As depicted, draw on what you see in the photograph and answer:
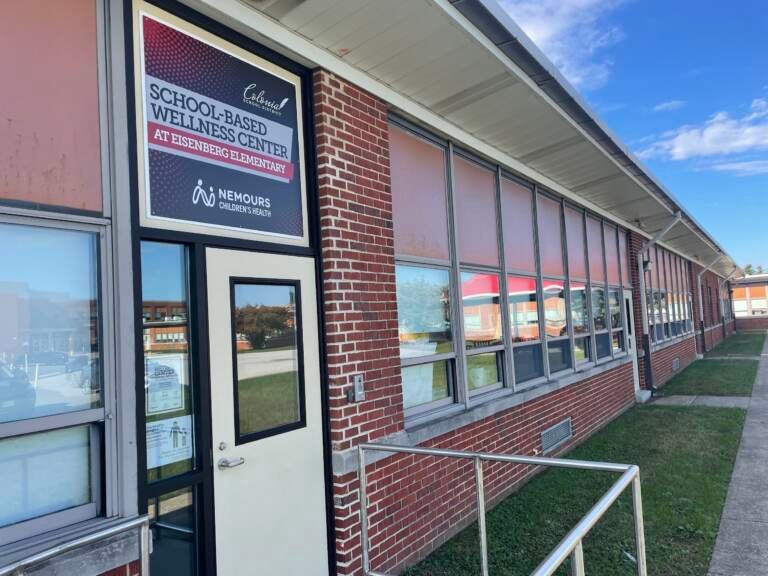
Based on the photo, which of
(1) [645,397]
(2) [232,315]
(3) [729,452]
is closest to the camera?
(2) [232,315]

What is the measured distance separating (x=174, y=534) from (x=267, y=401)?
0.82 metres

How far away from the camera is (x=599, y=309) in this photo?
29.8ft

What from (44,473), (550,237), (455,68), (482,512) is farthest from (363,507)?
(550,237)

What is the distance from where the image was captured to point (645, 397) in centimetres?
1033

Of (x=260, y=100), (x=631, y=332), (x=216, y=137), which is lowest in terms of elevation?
(x=631, y=332)

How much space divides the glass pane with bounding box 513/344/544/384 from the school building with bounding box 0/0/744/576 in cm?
25

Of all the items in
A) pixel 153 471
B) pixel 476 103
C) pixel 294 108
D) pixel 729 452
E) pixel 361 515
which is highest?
pixel 476 103

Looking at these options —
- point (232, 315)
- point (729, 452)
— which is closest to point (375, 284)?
point (232, 315)

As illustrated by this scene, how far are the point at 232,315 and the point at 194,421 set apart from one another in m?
0.60

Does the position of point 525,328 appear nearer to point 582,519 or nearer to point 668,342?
point 582,519

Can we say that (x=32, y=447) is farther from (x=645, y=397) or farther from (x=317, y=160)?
(x=645, y=397)

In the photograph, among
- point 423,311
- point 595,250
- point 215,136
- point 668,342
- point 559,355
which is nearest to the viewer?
point 215,136

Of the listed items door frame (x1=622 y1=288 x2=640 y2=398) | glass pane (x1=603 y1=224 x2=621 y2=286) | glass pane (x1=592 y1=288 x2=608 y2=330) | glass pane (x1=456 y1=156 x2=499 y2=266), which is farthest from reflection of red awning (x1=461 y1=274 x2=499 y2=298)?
door frame (x1=622 y1=288 x2=640 y2=398)

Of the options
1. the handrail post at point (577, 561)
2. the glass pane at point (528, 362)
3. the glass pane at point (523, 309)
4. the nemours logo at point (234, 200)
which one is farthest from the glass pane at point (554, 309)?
the handrail post at point (577, 561)
